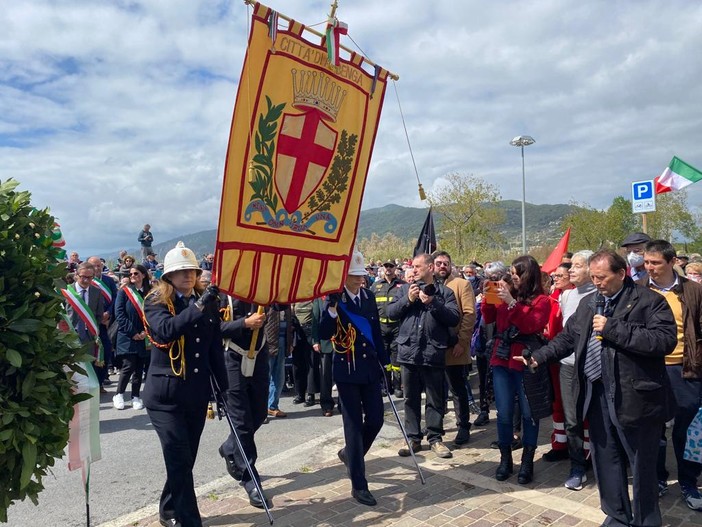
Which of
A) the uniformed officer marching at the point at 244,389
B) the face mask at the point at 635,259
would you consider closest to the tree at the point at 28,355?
the uniformed officer marching at the point at 244,389

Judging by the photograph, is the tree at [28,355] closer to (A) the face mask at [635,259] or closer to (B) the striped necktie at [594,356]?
(B) the striped necktie at [594,356]

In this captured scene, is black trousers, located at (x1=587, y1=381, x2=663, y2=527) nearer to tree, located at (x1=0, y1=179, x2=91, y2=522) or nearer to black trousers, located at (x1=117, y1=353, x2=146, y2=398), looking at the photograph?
tree, located at (x1=0, y1=179, x2=91, y2=522)

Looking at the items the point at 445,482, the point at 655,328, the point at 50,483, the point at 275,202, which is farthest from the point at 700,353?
the point at 50,483

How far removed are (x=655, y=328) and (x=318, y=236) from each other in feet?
8.89

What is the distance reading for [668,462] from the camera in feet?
18.1

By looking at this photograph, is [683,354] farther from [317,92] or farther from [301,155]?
[317,92]

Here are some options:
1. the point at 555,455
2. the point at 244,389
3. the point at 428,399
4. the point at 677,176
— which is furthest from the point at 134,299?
the point at 677,176

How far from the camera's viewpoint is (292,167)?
474 cm

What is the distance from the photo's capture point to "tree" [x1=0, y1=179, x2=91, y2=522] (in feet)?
8.62

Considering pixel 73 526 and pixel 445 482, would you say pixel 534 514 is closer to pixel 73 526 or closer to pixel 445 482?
pixel 445 482

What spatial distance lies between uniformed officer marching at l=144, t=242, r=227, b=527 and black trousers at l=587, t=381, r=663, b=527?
9.53 ft

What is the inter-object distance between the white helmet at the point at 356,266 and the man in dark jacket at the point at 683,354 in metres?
2.44

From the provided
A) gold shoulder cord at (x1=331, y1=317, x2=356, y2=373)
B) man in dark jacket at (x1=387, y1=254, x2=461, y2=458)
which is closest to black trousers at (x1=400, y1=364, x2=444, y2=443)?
man in dark jacket at (x1=387, y1=254, x2=461, y2=458)

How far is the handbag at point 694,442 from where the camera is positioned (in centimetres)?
455
